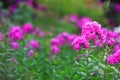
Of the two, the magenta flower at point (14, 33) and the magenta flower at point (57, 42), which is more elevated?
the magenta flower at point (14, 33)

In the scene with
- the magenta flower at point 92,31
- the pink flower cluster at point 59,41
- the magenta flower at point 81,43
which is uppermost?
the magenta flower at point 92,31

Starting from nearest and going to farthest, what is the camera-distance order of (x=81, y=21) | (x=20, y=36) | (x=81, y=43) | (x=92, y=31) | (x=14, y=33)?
(x=92, y=31)
(x=81, y=43)
(x=14, y=33)
(x=20, y=36)
(x=81, y=21)

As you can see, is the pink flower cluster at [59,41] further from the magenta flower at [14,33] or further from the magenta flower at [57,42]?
the magenta flower at [14,33]

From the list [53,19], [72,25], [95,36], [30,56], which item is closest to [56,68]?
[30,56]

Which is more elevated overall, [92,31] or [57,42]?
[92,31]

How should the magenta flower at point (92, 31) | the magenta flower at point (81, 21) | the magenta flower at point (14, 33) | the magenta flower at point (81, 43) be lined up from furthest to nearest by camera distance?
the magenta flower at point (81, 21) < the magenta flower at point (14, 33) < the magenta flower at point (81, 43) < the magenta flower at point (92, 31)

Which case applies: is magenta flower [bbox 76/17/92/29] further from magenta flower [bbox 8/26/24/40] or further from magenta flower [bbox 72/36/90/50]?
magenta flower [bbox 72/36/90/50]

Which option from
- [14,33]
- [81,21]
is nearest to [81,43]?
[14,33]

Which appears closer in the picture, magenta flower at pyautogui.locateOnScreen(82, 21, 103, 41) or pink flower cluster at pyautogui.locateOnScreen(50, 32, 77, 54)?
magenta flower at pyautogui.locateOnScreen(82, 21, 103, 41)

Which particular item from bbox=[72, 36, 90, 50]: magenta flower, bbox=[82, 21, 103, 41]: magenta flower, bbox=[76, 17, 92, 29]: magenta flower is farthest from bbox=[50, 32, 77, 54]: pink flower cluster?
bbox=[76, 17, 92, 29]: magenta flower

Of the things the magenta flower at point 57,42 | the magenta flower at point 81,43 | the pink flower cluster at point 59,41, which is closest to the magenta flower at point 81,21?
the pink flower cluster at point 59,41

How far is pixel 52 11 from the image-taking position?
37.0 ft

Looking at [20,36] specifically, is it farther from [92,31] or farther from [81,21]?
[81,21]

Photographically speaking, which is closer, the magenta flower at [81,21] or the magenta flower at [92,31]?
the magenta flower at [92,31]
